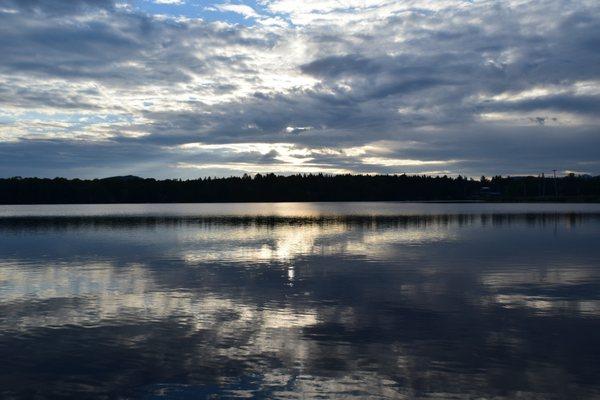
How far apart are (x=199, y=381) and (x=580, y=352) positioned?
1120 centimetres

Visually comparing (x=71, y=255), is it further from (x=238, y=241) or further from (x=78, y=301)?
(x=78, y=301)

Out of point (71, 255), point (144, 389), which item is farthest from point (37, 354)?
point (71, 255)

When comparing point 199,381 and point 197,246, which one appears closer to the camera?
point 199,381

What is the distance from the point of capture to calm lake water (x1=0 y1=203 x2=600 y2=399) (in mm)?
14047

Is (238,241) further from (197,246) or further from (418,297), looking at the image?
(418,297)

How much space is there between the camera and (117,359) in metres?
16.0

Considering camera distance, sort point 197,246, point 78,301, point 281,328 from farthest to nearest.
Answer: point 197,246 → point 78,301 → point 281,328

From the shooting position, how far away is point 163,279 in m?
31.3

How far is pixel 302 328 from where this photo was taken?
64.8ft

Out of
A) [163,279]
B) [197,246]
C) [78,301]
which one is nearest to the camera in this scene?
[78,301]

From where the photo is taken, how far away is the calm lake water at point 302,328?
46.1ft

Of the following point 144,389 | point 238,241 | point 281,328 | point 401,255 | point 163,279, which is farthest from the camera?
point 238,241

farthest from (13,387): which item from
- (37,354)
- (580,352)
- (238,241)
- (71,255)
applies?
(238,241)

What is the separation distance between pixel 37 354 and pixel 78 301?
824 cm
